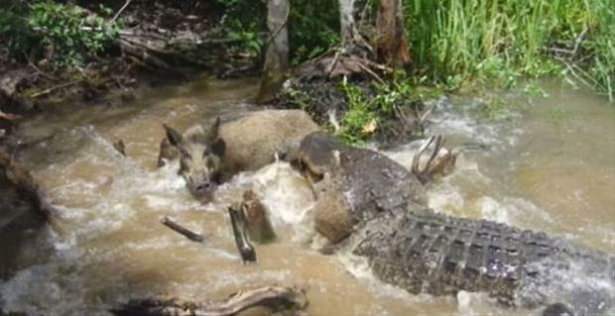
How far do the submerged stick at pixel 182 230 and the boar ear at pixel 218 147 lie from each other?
1.06 m

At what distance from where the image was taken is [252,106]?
8578 millimetres

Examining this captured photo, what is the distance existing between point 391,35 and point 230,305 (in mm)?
3808

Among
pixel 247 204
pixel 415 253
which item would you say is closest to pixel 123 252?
pixel 247 204

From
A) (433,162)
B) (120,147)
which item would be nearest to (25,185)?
(120,147)

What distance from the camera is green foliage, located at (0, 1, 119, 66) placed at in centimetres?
886

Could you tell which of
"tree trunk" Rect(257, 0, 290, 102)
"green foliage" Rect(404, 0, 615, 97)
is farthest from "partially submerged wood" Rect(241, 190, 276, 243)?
"green foliage" Rect(404, 0, 615, 97)

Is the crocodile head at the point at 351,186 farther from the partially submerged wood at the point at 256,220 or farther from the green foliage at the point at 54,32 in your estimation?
the green foliage at the point at 54,32

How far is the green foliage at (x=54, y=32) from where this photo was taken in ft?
29.1

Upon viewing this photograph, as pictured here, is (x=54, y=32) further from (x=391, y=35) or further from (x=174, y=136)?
(x=391, y=35)

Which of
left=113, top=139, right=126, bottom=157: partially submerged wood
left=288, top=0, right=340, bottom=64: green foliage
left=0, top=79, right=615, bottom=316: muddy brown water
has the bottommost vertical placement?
left=0, top=79, right=615, bottom=316: muddy brown water

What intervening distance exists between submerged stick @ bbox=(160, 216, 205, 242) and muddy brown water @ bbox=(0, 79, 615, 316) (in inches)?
2.5

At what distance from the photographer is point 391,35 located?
8398 millimetres

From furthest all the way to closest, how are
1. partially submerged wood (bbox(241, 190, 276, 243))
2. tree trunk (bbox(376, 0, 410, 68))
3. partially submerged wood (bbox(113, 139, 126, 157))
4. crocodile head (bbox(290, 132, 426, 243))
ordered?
tree trunk (bbox(376, 0, 410, 68)), partially submerged wood (bbox(113, 139, 126, 157)), crocodile head (bbox(290, 132, 426, 243)), partially submerged wood (bbox(241, 190, 276, 243))

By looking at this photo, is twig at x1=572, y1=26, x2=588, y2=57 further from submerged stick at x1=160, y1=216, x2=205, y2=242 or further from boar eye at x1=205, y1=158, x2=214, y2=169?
submerged stick at x1=160, y1=216, x2=205, y2=242
